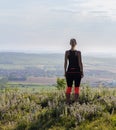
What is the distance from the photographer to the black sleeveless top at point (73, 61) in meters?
16.1

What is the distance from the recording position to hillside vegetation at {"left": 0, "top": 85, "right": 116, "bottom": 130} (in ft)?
46.2

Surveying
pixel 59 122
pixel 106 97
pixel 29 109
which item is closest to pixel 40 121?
pixel 59 122

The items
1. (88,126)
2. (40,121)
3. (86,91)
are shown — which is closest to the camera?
(88,126)

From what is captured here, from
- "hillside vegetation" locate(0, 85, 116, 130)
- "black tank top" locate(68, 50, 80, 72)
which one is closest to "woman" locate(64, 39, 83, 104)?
"black tank top" locate(68, 50, 80, 72)

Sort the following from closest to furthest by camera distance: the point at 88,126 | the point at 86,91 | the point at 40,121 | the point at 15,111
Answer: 1. the point at 88,126
2. the point at 40,121
3. the point at 15,111
4. the point at 86,91

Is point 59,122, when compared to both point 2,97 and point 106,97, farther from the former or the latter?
point 2,97

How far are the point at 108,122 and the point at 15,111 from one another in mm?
3676

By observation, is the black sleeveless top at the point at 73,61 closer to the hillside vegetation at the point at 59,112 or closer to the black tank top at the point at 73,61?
the black tank top at the point at 73,61

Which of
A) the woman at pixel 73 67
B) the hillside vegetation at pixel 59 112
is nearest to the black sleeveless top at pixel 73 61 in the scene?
the woman at pixel 73 67

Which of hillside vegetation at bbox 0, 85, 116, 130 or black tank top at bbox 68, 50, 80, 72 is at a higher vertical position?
black tank top at bbox 68, 50, 80, 72

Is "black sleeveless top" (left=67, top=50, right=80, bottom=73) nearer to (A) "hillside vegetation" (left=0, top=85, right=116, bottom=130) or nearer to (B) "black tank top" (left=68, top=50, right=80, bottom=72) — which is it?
(B) "black tank top" (left=68, top=50, right=80, bottom=72)

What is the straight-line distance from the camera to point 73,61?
1616 centimetres

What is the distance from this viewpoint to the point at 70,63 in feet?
53.3

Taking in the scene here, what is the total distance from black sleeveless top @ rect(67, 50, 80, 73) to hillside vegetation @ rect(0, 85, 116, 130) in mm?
1204
